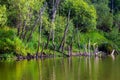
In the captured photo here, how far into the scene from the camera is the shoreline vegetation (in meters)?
67.9

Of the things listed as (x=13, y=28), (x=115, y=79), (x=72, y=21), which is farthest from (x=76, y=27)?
(x=115, y=79)

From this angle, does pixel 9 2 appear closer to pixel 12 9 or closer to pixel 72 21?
pixel 12 9

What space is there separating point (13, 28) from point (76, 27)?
985 inches

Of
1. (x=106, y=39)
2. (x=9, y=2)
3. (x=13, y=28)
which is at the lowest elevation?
(x=106, y=39)

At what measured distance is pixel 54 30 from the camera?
82.6m

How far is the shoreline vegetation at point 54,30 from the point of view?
6788cm

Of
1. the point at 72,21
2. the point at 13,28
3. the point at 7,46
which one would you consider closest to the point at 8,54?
the point at 7,46

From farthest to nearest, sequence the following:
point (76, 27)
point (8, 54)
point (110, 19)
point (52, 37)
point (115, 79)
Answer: point (110, 19)
point (76, 27)
point (52, 37)
point (8, 54)
point (115, 79)

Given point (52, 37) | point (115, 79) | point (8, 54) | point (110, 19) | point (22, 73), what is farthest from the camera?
point (110, 19)

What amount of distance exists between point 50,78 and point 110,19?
71.7 meters

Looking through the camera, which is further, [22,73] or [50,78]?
[22,73]

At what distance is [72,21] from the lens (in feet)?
314

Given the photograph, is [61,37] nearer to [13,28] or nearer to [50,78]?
[13,28]

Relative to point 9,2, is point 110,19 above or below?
below
